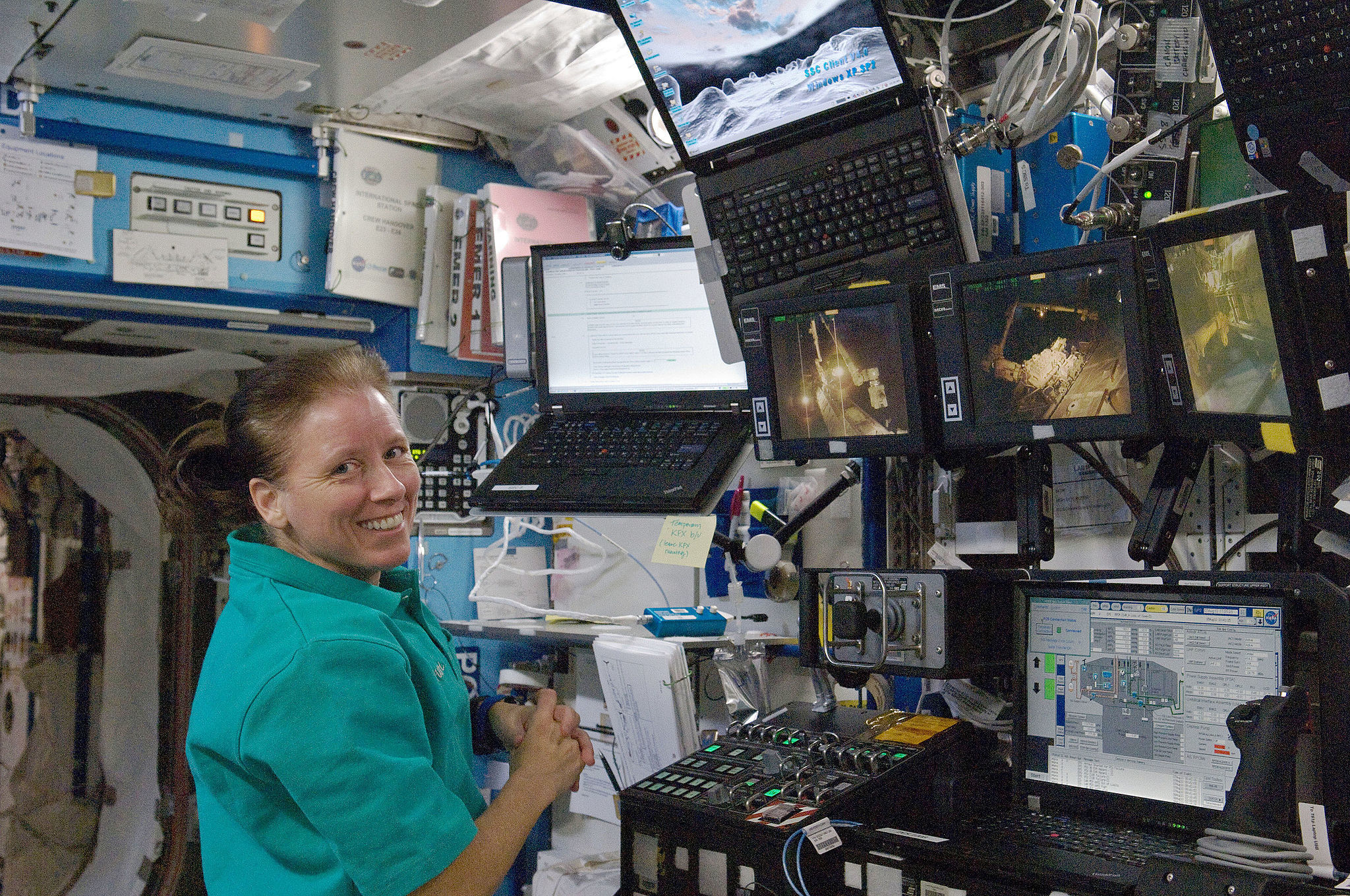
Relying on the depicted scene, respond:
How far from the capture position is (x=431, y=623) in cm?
154

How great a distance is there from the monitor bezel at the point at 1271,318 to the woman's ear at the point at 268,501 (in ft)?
3.86

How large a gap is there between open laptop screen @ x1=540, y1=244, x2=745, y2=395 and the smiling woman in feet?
3.13

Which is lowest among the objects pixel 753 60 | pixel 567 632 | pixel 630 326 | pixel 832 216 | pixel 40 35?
pixel 567 632

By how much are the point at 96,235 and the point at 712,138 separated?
185 cm

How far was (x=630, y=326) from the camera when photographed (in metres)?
2.48

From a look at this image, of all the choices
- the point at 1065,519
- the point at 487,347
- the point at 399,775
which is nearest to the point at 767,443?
the point at 1065,519

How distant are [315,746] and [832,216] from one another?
1233 mm

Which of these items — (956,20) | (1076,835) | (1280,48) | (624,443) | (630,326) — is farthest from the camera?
(630,326)

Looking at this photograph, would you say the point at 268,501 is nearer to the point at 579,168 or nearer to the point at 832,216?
the point at 832,216

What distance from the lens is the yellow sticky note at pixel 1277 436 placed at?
4.60 feet

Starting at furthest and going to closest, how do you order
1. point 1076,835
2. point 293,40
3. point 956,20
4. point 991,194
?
point 293,40 → point 991,194 → point 956,20 → point 1076,835

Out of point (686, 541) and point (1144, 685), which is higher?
point (686, 541)

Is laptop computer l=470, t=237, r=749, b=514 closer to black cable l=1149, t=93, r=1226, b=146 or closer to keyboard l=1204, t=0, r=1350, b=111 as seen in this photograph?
black cable l=1149, t=93, r=1226, b=146

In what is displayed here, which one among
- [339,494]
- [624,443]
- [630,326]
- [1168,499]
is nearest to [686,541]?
[624,443]
